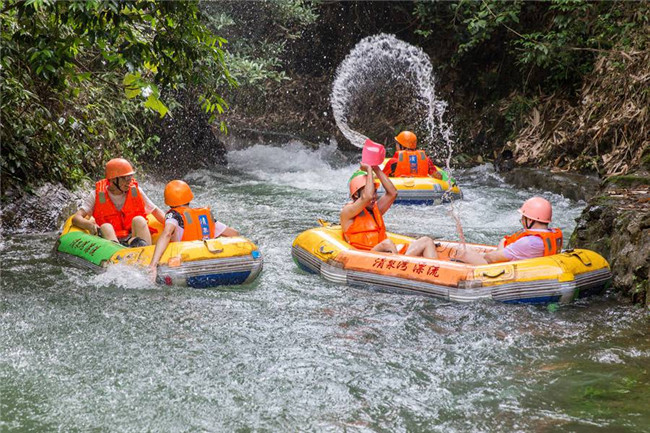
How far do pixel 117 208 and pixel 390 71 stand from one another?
35.2 feet

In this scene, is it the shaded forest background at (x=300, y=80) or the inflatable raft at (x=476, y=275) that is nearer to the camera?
the inflatable raft at (x=476, y=275)

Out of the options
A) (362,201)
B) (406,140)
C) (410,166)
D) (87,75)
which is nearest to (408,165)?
(410,166)

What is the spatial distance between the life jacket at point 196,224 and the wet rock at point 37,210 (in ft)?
10.2

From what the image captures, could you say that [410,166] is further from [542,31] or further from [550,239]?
[550,239]

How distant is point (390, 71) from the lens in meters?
17.9

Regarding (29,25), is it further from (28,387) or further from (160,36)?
(28,387)

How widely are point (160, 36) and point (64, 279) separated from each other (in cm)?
243

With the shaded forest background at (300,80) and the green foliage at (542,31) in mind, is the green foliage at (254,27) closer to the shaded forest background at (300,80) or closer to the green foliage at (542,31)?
the shaded forest background at (300,80)

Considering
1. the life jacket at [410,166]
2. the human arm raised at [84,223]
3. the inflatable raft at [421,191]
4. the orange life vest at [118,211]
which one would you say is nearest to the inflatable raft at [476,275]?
the orange life vest at [118,211]

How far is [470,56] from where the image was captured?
17.0 metres

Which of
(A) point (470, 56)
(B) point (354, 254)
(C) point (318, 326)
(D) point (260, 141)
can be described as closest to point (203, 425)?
(C) point (318, 326)

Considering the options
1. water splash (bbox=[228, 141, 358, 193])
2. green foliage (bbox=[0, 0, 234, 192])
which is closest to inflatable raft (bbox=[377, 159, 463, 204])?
water splash (bbox=[228, 141, 358, 193])

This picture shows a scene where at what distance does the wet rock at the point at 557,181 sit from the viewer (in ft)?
40.3

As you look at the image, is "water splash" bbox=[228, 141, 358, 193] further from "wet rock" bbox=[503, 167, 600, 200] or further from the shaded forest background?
"wet rock" bbox=[503, 167, 600, 200]
